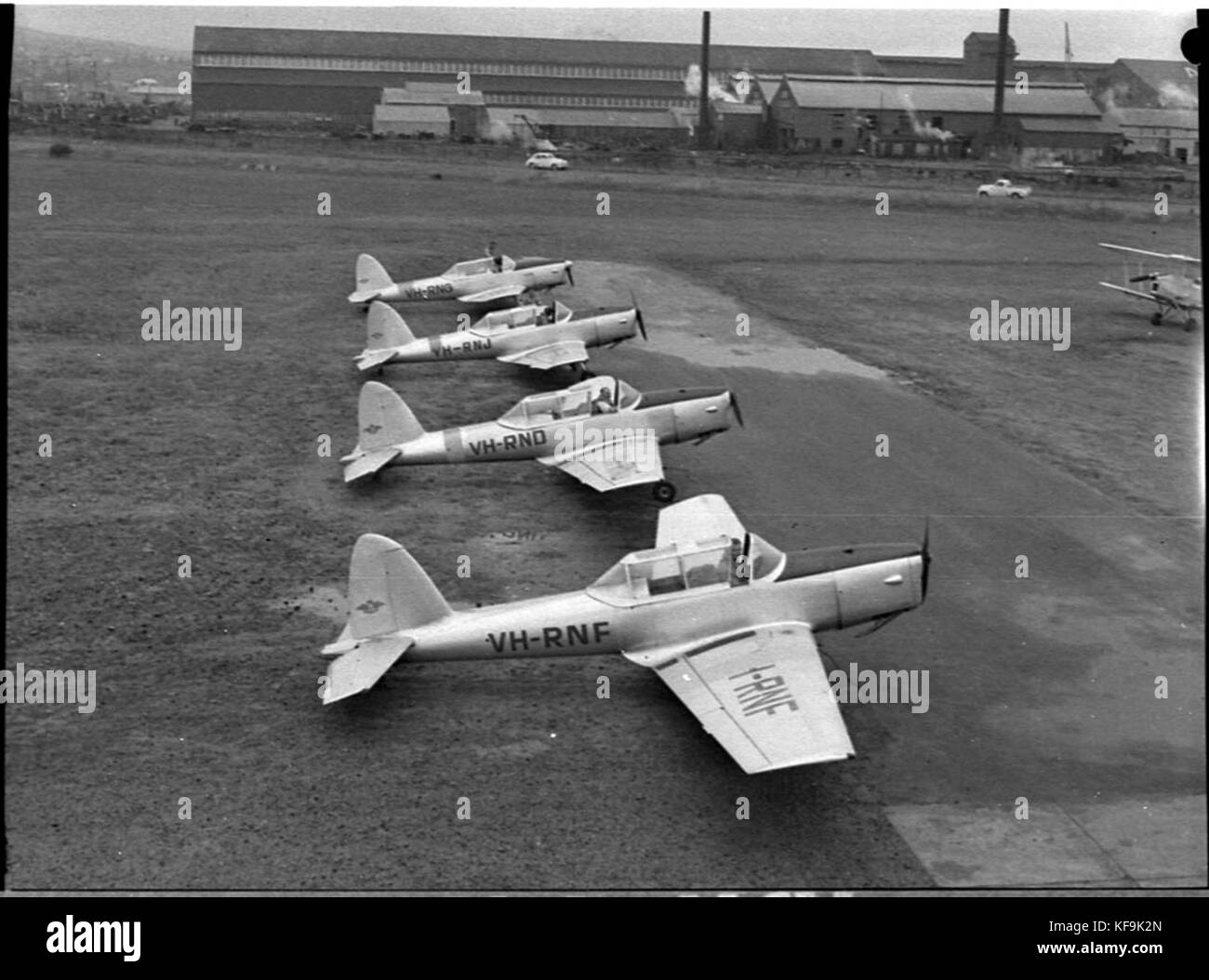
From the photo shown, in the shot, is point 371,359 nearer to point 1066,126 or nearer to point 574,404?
point 574,404

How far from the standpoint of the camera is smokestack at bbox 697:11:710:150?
7.21m

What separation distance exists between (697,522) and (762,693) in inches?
144

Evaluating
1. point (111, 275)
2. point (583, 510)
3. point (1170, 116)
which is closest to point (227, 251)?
point (111, 275)

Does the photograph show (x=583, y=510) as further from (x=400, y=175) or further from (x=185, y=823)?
(x=400, y=175)

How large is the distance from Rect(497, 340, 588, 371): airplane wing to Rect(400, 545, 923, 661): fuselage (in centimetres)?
1134

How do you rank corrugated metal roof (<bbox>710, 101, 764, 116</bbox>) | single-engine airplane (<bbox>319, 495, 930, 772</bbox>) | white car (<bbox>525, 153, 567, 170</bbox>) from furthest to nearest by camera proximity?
white car (<bbox>525, 153, 567, 170</bbox>) → corrugated metal roof (<bbox>710, 101, 764, 116</bbox>) → single-engine airplane (<bbox>319, 495, 930, 772</bbox>)

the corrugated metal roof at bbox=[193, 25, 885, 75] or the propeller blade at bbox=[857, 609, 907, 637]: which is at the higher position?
the corrugated metal roof at bbox=[193, 25, 885, 75]

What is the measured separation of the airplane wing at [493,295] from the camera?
27031 millimetres

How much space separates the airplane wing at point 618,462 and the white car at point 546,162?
9779 millimetres

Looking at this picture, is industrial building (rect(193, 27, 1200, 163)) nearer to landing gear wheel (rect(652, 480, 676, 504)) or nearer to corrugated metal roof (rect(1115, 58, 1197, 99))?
corrugated metal roof (rect(1115, 58, 1197, 99))

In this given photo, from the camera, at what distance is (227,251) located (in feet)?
81.6

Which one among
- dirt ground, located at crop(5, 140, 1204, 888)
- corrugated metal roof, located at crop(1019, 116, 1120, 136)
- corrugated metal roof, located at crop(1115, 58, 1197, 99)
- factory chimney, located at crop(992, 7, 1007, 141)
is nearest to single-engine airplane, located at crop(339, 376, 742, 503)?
dirt ground, located at crop(5, 140, 1204, 888)

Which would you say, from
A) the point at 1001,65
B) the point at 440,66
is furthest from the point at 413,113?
the point at 1001,65

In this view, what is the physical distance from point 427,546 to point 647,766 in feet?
17.4
